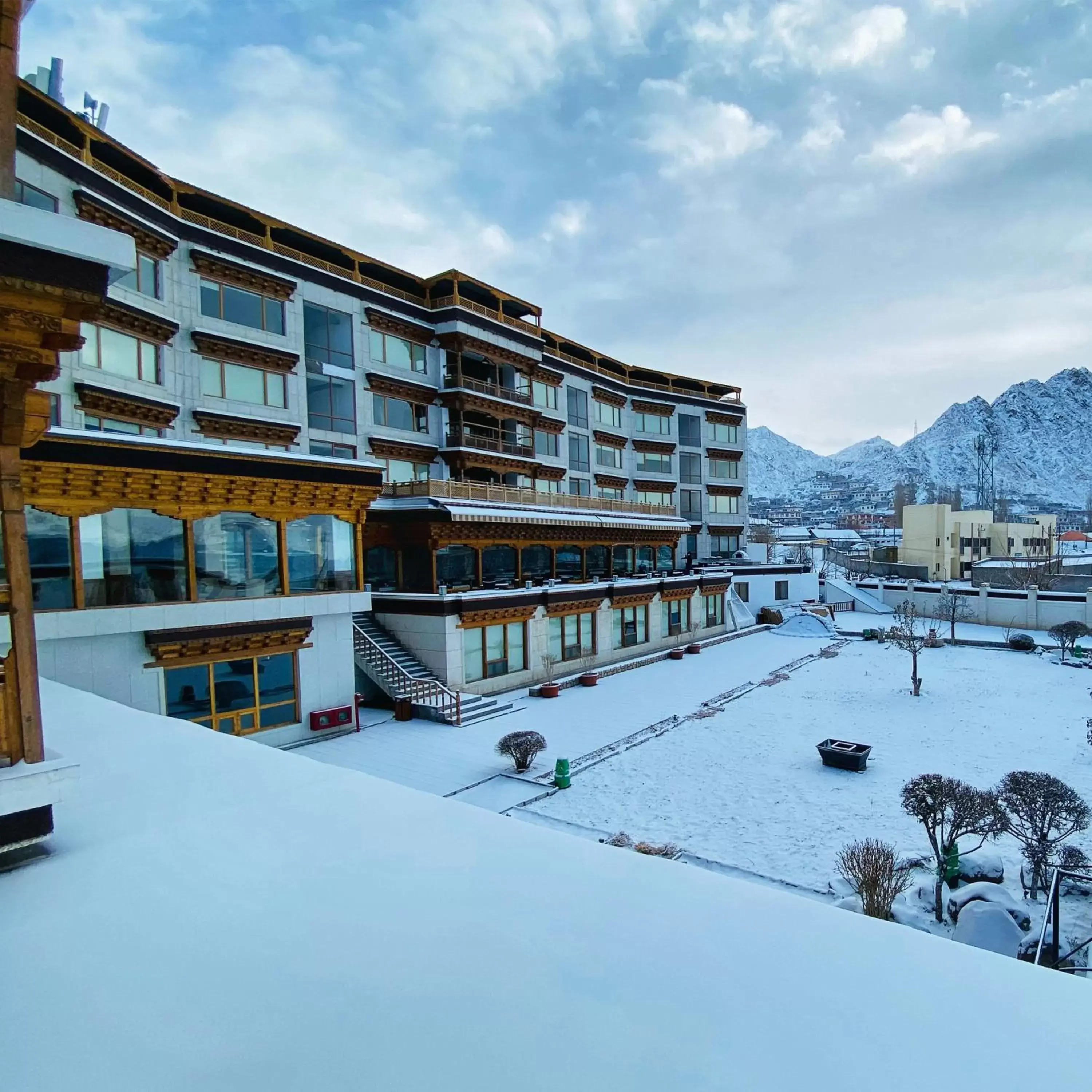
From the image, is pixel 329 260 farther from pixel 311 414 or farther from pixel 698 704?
pixel 698 704

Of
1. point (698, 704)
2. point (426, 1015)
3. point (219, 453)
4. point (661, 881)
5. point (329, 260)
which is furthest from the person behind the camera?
point (329, 260)

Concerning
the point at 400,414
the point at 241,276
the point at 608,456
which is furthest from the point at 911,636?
the point at 241,276

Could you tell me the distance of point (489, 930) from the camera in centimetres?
293

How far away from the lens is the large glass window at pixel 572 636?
25109 mm

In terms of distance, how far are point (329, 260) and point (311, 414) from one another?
24.2 ft

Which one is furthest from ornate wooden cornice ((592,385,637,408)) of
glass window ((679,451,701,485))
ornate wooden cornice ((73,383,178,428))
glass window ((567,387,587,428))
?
ornate wooden cornice ((73,383,178,428))

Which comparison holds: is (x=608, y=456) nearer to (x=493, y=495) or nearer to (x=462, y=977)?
(x=493, y=495)

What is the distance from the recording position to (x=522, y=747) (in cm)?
1455

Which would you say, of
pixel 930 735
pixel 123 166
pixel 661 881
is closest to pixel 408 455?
pixel 123 166

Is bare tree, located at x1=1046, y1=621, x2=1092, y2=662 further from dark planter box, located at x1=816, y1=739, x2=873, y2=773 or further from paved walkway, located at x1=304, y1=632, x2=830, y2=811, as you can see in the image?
dark planter box, located at x1=816, y1=739, x2=873, y2=773

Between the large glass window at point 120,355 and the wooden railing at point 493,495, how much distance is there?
8.66m

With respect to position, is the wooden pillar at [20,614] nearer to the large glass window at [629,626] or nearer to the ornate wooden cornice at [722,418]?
the large glass window at [629,626]

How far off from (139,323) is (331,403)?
7.34 metres

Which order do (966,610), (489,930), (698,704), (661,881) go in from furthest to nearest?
(966,610)
(698,704)
(661,881)
(489,930)
